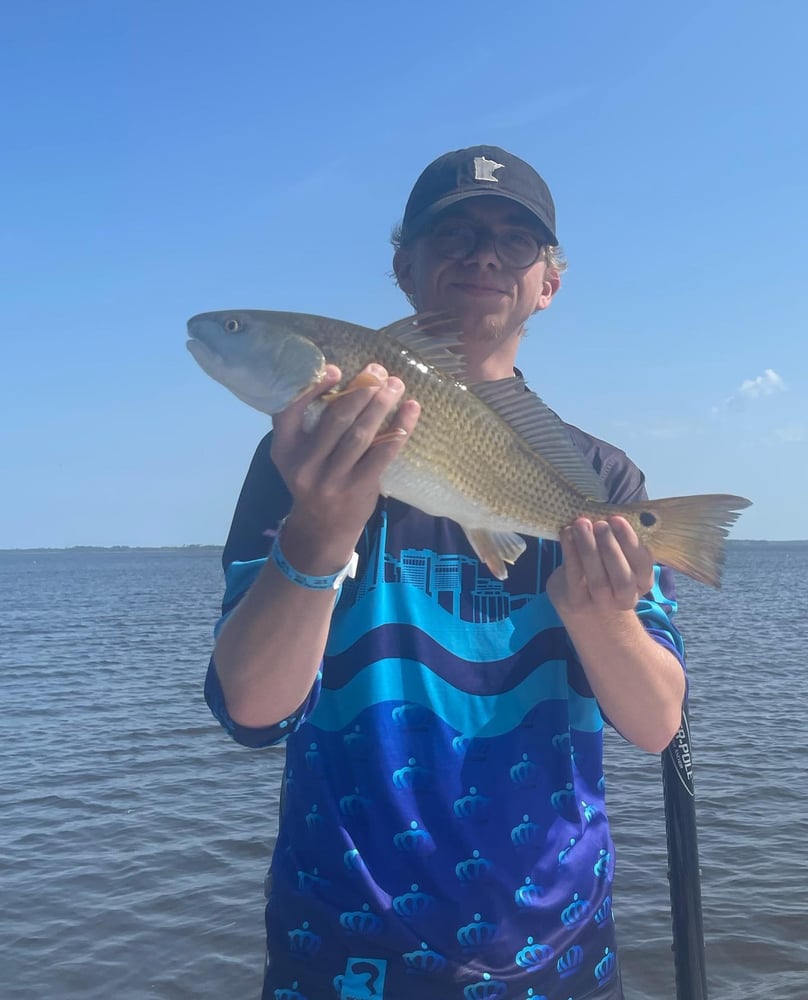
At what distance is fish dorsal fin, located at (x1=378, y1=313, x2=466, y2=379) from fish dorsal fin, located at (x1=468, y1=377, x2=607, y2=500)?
15 centimetres

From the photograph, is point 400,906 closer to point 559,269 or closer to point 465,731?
point 465,731

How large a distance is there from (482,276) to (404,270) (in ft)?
1.65

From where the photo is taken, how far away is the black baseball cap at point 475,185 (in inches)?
129

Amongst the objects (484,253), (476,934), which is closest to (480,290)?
(484,253)

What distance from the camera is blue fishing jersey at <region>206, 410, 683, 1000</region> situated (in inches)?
99.8

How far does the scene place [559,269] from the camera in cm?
378


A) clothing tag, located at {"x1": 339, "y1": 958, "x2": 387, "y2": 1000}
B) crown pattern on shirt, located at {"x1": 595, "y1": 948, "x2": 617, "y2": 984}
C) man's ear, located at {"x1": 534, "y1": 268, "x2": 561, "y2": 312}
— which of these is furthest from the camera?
man's ear, located at {"x1": 534, "y1": 268, "x2": 561, "y2": 312}

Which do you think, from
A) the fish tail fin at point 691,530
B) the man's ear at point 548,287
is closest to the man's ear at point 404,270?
the man's ear at point 548,287

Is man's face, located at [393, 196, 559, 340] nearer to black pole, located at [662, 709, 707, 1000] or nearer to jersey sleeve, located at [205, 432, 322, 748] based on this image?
jersey sleeve, located at [205, 432, 322, 748]

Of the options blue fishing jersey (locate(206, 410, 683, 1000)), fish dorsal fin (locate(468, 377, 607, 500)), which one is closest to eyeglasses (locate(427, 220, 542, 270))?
fish dorsal fin (locate(468, 377, 607, 500))

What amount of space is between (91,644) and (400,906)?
29.8 m

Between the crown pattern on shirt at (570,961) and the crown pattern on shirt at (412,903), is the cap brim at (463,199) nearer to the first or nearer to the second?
the crown pattern on shirt at (412,903)

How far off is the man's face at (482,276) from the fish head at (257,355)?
656mm

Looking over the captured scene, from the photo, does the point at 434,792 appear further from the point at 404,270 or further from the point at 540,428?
the point at 404,270
